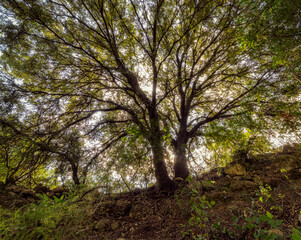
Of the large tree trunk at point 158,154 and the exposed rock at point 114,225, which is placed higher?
the large tree trunk at point 158,154

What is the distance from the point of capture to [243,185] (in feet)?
10.8

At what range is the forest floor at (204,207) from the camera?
206cm

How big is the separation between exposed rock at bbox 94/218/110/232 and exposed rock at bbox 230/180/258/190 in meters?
3.28

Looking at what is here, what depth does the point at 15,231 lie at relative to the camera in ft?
5.02

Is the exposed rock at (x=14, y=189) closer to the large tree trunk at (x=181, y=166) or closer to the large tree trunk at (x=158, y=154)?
the large tree trunk at (x=158, y=154)

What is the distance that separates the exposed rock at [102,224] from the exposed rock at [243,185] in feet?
10.8

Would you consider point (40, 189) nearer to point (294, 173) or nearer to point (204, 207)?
point (204, 207)

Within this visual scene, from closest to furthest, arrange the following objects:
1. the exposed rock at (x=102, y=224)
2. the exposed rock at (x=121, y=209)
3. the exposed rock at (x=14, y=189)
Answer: the exposed rock at (x=102, y=224) → the exposed rock at (x=14, y=189) → the exposed rock at (x=121, y=209)

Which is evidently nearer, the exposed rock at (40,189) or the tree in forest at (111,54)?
the tree in forest at (111,54)

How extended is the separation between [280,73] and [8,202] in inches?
271

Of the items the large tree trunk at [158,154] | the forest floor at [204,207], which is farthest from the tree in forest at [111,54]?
the forest floor at [204,207]

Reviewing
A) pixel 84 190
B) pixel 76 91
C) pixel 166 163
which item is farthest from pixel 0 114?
pixel 166 163

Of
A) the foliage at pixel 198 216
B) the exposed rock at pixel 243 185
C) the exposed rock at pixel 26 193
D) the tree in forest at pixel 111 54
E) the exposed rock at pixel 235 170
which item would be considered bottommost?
the foliage at pixel 198 216

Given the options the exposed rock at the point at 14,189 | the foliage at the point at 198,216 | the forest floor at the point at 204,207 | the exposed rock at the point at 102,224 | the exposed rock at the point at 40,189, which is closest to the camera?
the foliage at the point at 198,216
